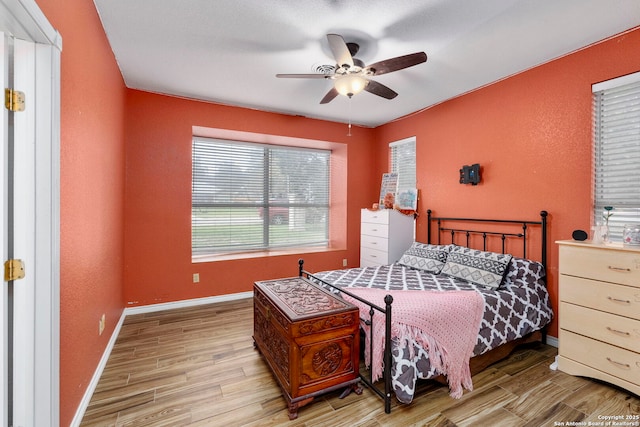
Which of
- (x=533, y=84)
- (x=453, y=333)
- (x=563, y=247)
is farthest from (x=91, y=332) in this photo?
(x=533, y=84)

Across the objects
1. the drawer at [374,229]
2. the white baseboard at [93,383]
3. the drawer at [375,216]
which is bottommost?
the white baseboard at [93,383]

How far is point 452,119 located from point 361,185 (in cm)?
174

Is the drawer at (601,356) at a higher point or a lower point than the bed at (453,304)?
lower

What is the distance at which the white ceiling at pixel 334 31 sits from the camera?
1988 millimetres

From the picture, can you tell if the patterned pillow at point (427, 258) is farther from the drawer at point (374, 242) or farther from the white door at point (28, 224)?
the white door at point (28, 224)

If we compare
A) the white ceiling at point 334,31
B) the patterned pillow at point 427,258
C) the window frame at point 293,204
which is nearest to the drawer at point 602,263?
the patterned pillow at point 427,258

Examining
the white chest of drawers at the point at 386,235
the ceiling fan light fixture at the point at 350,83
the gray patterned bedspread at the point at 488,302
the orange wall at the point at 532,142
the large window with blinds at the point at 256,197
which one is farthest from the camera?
the large window with blinds at the point at 256,197

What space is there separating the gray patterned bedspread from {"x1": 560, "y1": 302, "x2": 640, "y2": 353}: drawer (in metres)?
0.28

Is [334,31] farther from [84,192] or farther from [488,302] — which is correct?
[488,302]

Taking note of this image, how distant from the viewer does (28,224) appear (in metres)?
1.23

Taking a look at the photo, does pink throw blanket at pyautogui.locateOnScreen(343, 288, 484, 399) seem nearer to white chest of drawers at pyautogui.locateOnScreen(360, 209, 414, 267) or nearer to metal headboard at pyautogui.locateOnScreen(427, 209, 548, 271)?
metal headboard at pyautogui.locateOnScreen(427, 209, 548, 271)

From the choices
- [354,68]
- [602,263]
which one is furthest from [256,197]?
[602,263]

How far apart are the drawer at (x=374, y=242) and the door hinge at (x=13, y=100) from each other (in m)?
3.63

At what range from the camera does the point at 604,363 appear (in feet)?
6.80
